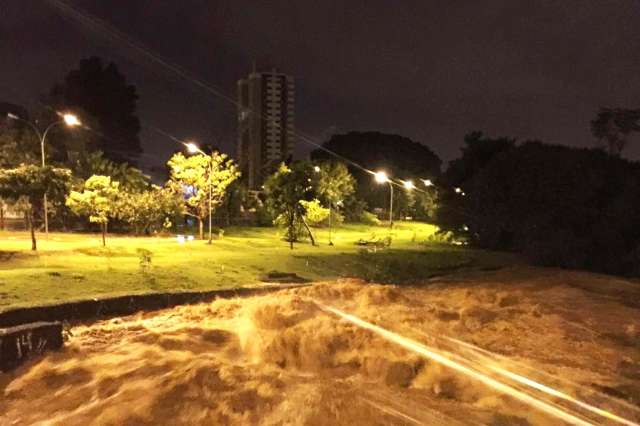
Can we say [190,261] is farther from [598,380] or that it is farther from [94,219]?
[598,380]

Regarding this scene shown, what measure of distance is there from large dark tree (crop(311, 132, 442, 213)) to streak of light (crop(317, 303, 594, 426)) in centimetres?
5229

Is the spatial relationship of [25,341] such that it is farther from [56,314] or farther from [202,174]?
[202,174]

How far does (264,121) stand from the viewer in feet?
192

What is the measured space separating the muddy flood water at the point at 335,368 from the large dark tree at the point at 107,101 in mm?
37545

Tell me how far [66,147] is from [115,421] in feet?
108

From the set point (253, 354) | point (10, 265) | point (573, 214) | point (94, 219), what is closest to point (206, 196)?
point (94, 219)

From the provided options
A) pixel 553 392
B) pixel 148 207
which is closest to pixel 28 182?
pixel 148 207

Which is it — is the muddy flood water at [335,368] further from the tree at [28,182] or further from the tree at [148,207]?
the tree at [148,207]

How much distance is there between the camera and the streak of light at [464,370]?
5137 millimetres

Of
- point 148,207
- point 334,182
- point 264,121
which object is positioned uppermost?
point 264,121

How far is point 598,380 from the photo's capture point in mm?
6305

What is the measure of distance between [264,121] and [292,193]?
33.7 meters

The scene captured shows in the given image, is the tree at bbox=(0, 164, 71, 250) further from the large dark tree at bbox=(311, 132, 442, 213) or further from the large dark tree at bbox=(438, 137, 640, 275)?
the large dark tree at bbox=(311, 132, 442, 213)

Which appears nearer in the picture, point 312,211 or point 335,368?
point 335,368
